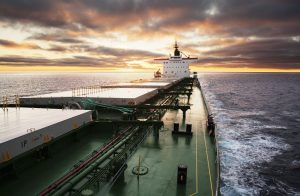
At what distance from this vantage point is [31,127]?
46.6 feet

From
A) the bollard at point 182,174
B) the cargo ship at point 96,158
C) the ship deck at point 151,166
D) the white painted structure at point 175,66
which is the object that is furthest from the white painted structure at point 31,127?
the white painted structure at point 175,66

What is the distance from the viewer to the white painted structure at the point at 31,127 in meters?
12.0

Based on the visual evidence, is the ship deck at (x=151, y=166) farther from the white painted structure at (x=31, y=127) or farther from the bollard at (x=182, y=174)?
the white painted structure at (x=31, y=127)

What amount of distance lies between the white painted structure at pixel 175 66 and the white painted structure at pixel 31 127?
91618mm

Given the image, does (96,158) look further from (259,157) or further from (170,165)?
(259,157)

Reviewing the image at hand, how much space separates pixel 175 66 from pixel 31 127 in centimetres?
9878

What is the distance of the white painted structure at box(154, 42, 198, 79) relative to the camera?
109 meters

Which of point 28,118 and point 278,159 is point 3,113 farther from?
point 278,159

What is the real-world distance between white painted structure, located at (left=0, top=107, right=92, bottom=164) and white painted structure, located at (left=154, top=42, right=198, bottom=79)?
9162 centimetres

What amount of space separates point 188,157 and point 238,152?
1813cm

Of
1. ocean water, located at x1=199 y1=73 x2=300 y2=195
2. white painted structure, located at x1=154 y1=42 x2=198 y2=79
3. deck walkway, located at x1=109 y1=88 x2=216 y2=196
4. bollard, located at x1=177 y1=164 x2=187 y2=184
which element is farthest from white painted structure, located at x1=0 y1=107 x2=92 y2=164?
white painted structure, located at x1=154 y1=42 x2=198 y2=79

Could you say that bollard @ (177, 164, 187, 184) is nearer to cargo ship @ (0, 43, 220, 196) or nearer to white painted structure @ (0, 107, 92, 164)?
cargo ship @ (0, 43, 220, 196)

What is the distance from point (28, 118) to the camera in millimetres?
16719

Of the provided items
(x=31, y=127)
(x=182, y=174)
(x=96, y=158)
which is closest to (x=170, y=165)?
(x=182, y=174)
